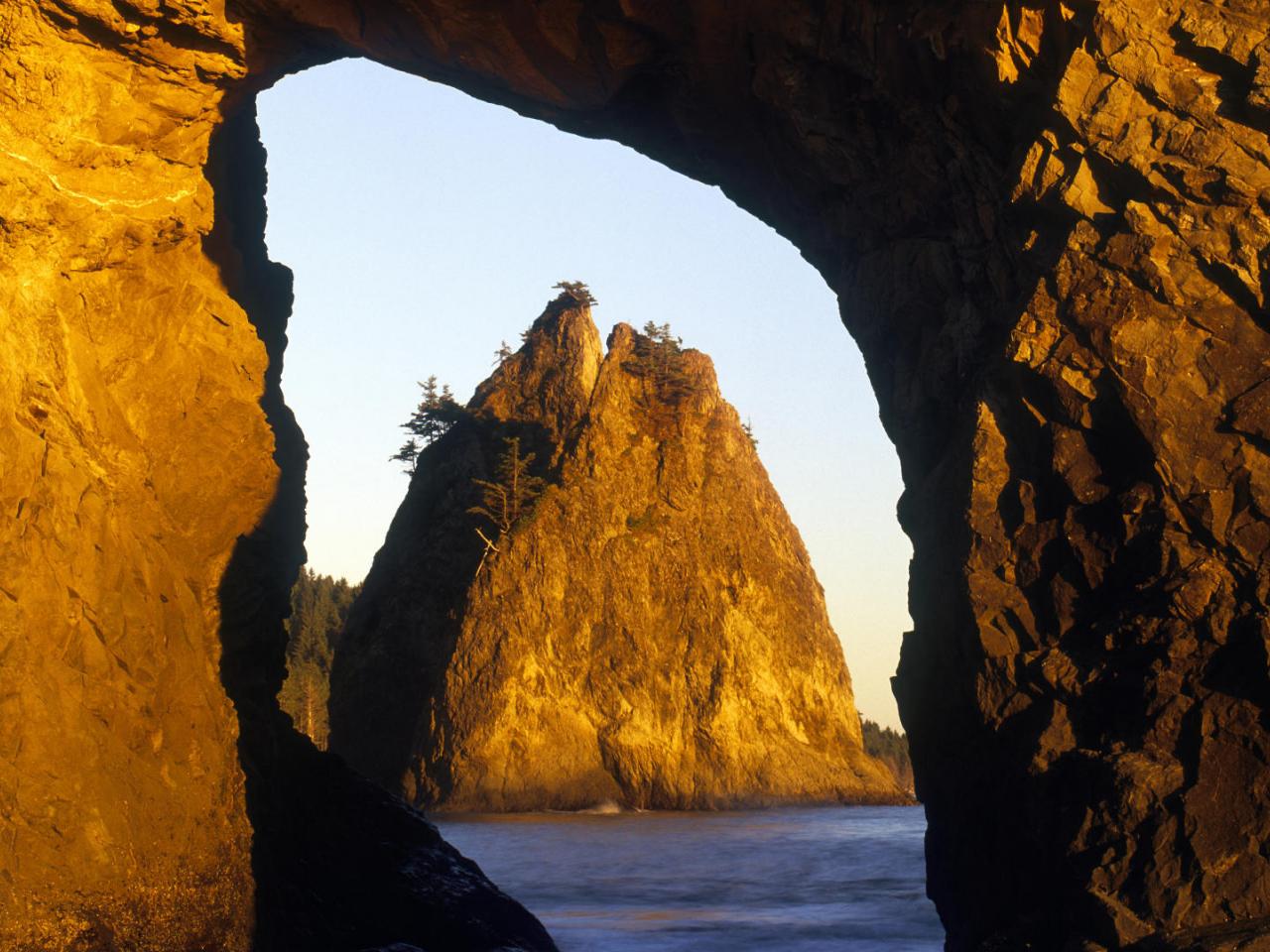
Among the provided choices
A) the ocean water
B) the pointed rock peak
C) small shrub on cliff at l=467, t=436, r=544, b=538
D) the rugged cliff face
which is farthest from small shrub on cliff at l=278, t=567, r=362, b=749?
the ocean water

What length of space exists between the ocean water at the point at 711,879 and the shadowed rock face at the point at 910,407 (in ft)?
18.2

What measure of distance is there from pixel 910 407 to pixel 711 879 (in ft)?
49.5

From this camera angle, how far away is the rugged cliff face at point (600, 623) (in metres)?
46.7

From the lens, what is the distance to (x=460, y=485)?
2103 inches

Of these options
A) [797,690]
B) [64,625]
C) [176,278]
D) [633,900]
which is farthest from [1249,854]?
[797,690]

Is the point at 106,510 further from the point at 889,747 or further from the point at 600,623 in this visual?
the point at 889,747

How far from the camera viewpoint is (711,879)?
1006 inches

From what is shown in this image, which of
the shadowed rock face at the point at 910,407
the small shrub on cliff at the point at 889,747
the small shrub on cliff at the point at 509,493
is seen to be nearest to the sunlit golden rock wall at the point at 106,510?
the shadowed rock face at the point at 910,407

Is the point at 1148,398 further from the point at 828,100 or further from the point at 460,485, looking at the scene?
the point at 460,485

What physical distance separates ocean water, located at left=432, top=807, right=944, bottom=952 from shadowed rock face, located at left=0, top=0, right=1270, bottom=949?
5532mm

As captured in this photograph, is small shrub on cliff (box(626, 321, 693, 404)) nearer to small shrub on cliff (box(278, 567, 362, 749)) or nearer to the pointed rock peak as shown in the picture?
the pointed rock peak

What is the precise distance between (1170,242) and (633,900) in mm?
15941

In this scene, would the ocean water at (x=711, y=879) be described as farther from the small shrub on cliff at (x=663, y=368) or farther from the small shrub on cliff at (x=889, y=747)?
the small shrub on cliff at (x=889, y=747)

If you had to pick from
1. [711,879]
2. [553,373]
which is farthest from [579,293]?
[711,879]
